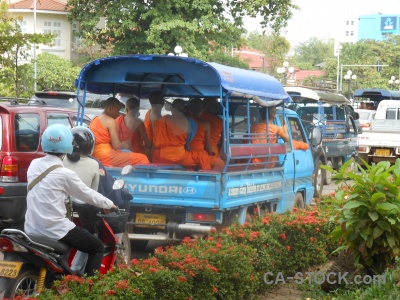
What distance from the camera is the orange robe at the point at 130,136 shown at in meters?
10.5

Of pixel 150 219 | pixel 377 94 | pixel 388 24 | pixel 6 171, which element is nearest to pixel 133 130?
pixel 150 219

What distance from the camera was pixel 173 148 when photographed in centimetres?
1020

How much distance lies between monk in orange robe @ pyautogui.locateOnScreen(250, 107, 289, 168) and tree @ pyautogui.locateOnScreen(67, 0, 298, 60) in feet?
76.2

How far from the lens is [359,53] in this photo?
91.3 metres

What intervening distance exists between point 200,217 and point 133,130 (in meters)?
1.83

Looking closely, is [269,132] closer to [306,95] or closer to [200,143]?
[200,143]

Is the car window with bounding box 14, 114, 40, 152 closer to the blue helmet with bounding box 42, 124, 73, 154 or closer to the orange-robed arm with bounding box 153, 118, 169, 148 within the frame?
the orange-robed arm with bounding box 153, 118, 169, 148

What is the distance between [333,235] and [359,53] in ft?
282

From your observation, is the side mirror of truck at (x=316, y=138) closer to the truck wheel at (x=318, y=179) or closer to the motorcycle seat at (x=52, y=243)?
the truck wheel at (x=318, y=179)

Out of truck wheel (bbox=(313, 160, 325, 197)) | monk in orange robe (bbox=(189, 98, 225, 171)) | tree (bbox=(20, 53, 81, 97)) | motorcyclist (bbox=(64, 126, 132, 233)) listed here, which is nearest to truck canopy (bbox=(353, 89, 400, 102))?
tree (bbox=(20, 53, 81, 97))

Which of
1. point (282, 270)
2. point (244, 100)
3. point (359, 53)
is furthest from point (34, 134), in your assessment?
point (359, 53)

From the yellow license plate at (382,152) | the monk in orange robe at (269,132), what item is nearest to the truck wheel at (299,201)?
the monk in orange robe at (269,132)

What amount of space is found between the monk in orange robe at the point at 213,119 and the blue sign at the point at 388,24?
161458 mm

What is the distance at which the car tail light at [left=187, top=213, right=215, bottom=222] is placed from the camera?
→ 9398 millimetres
